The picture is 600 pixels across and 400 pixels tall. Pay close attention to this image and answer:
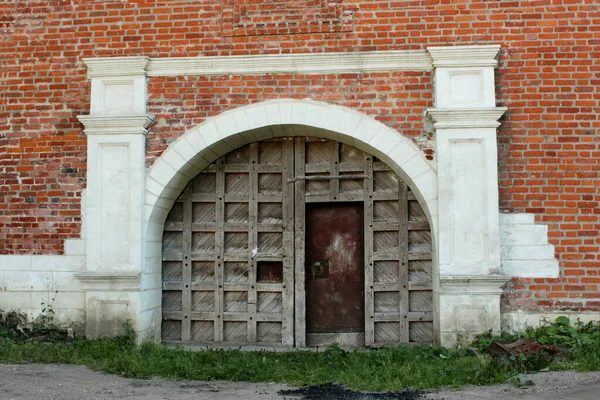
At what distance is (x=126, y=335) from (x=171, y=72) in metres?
2.90

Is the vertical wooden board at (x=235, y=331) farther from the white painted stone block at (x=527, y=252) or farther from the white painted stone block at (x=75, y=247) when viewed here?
the white painted stone block at (x=527, y=252)

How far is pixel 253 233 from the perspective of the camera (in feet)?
23.9

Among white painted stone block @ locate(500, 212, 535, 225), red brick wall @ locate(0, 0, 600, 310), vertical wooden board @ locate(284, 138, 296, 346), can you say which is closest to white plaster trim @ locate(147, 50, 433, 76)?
red brick wall @ locate(0, 0, 600, 310)

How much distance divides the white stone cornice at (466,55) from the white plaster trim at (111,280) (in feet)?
12.9

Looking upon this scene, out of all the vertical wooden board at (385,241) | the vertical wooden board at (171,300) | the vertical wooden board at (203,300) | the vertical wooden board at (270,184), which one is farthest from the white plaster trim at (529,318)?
the vertical wooden board at (171,300)

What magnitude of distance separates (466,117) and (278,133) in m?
2.09

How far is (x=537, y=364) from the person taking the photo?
5.46 meters

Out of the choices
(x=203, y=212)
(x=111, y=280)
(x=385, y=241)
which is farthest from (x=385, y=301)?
(x=111, y=280)

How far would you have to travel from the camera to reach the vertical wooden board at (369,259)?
7.05 metres

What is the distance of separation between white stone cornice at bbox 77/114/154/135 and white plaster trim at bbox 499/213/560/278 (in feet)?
13.0

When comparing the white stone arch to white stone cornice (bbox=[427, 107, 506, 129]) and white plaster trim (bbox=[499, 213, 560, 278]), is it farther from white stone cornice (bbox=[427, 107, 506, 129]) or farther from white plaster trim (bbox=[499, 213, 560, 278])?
white plaster trim (bbox=[499, 213, 560, 278])

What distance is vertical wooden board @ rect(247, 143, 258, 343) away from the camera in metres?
7.23

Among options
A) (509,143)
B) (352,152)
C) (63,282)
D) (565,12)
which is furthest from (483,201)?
(63,282)

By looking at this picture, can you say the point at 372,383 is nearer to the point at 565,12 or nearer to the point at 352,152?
the point at 352,152
